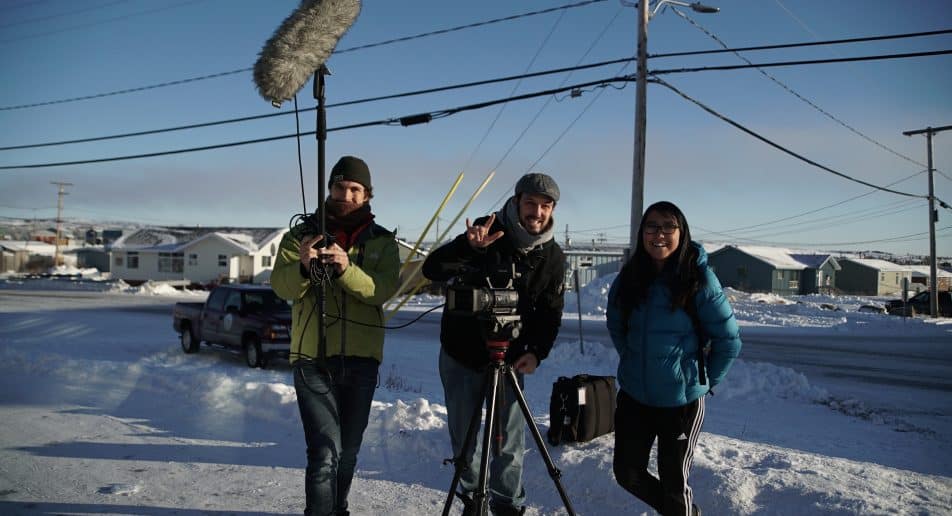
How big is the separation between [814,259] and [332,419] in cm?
5850

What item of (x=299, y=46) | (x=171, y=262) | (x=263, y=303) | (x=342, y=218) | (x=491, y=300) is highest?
(x=299, y=46)

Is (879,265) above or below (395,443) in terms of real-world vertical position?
above

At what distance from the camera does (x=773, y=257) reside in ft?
172

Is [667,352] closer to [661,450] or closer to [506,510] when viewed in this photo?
[661,450]

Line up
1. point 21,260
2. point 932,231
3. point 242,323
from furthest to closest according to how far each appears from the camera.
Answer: point 21,260, point 932,231, point 242,323

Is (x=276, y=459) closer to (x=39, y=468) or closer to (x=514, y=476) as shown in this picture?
(x=39, y=468)

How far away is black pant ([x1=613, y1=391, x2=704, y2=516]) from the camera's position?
3078mm

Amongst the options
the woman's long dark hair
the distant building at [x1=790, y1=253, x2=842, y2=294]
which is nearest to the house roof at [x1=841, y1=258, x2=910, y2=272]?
the distant building at [x1=790, y1=253, x2=842, y2=294]

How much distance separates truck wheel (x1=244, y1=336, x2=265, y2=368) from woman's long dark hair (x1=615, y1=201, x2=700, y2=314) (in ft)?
29.6

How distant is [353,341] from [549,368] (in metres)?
8.50

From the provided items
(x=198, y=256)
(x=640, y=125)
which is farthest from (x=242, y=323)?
(x=198, y=256)

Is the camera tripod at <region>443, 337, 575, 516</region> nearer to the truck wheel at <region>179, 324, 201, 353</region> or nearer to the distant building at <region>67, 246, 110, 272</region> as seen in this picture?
the truck wheel at <region>179, 324, 201, 353</region>

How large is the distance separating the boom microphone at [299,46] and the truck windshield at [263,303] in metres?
8.53

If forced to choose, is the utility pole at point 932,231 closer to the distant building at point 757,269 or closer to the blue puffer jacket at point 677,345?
the distant building at point 757,269
